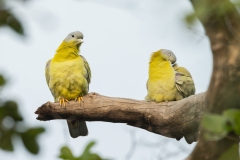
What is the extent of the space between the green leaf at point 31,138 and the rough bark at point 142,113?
3413 mm

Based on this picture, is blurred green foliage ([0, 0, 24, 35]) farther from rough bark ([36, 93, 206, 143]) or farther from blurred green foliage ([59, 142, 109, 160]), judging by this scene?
rough bark ([36, 93, 206, 143])

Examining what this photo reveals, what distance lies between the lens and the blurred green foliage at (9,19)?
1.44 metres

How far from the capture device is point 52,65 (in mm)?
6098

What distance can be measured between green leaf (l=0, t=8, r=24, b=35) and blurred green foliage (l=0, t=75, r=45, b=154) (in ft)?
0.50

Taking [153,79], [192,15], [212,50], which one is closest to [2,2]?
[192,15]

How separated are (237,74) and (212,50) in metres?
0.20

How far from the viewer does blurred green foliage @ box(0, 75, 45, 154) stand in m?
1.49

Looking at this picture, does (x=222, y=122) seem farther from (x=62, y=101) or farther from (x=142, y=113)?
(x=62, y=101)

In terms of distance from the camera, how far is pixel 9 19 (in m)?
1.47

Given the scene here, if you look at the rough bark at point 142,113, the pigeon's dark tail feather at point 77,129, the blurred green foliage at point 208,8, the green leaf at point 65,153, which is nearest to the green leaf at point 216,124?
the blurred green foliage at point 208,8

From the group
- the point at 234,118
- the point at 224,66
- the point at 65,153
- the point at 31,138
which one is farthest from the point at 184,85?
the point at 31,138

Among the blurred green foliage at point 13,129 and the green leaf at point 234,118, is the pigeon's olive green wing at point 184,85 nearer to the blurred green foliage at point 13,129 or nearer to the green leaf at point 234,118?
the green leaf at point 234,118

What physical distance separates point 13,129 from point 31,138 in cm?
6

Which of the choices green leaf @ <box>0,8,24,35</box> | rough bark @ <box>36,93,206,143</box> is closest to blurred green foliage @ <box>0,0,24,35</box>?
green leaf @ <box>0,8,24,35</box>
